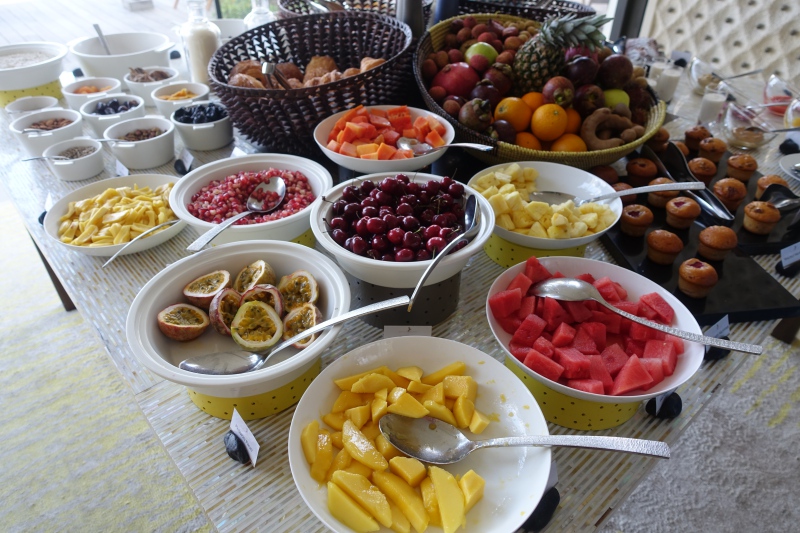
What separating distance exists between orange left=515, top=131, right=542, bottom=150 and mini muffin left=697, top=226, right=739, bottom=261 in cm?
48

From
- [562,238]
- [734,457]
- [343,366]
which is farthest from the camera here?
[734,457]

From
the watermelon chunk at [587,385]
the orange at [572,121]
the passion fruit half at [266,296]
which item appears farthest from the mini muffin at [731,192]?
the passion fruit half at [266,296]

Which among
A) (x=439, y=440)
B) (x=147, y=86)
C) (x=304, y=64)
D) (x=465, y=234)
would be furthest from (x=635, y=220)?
(x=147, y=86)

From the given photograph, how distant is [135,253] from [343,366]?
764 mm

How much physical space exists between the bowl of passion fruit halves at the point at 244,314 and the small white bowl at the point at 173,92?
992 millimetres

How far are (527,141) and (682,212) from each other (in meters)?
0.44

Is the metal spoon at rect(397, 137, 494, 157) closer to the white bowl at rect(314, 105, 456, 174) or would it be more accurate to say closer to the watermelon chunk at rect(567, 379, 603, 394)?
the white bowl at rect(314, 105, 456, 174)

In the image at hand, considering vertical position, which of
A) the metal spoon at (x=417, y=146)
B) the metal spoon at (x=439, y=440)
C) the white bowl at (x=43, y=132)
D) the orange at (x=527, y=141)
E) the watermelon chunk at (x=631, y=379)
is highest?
the metal spoon at (x=417, y=146)

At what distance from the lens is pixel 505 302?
0.88m

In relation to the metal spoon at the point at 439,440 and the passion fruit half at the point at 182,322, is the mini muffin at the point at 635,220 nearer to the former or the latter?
the metal spoon at the point at 439,440

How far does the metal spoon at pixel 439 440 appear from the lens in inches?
25.2

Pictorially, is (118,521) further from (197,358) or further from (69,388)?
(197,358)

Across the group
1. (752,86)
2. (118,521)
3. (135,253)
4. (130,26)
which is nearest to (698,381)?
(135,253)

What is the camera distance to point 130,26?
3.80 metres
